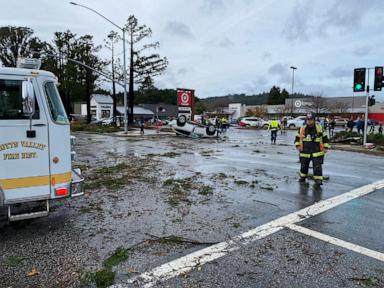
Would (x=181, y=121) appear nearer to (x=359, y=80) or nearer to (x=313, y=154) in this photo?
(x=359, y=80)

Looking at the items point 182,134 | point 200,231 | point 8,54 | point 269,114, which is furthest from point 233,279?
point 269,114

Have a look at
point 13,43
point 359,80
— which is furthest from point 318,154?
point 13,43

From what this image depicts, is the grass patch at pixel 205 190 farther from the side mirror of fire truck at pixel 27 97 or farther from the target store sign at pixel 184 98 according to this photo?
the target store sign at pixel 184 98

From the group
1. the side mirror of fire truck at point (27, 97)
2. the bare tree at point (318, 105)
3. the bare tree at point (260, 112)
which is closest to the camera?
the side mirror of fire truck at point (27, 97)

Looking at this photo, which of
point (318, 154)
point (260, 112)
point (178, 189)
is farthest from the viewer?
point (260, 112)

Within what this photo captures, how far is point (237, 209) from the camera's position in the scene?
6.42 metres

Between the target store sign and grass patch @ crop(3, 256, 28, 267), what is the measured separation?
86.3ft

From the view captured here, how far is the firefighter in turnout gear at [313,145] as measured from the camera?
849 cm

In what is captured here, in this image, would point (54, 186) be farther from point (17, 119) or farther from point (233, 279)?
point (233, 279)

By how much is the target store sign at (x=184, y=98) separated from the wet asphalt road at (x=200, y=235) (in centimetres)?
2151

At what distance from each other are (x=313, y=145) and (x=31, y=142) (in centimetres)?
660

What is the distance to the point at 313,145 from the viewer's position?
8.60 meters

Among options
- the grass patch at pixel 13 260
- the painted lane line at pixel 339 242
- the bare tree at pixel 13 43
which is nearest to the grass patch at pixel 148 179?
the painted lane line at pixel 339 242

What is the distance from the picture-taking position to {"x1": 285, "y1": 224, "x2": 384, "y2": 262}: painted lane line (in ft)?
14.2
